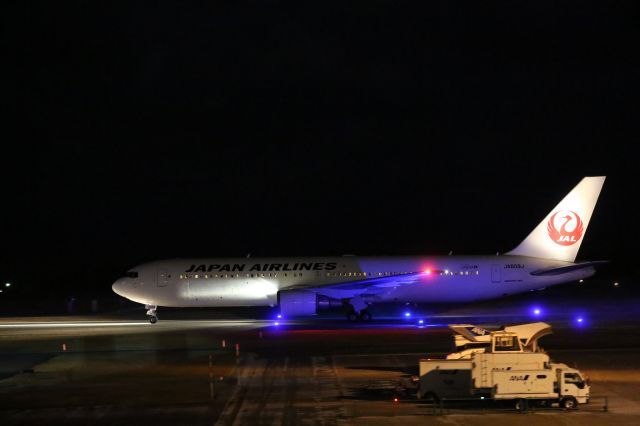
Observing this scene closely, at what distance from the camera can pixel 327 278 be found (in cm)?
4203

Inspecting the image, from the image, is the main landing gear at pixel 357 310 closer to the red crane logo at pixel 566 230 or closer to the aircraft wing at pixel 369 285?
the aircraft wing at pixel 369 285

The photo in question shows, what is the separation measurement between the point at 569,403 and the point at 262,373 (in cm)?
902

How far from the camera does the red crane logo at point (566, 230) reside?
139ft

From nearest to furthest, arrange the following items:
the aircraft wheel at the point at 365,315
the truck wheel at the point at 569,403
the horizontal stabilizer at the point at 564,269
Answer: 1. the truck wheel at the point at 569,403
2. the aircraft wheel at the point at 365,315
3. the horizontal stabilizer at the point at 564,269

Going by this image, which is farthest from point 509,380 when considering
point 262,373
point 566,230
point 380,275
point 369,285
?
point 566,230

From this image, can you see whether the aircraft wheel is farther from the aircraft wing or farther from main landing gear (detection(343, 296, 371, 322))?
the aircraft wing

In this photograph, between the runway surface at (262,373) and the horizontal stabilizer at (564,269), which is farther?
the horizontal stabilizer at (564,269)

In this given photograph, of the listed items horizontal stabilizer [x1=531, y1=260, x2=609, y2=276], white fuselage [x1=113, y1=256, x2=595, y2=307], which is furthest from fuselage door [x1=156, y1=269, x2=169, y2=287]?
horizontal stabilizer [x1=531, y1=260, x2=609, y2=276]

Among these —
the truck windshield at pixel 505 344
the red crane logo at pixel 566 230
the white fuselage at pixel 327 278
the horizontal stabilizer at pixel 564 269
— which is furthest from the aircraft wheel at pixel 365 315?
the truck windshield at pixel 505 344

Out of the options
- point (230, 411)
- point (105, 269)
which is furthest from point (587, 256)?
point (230, 411)

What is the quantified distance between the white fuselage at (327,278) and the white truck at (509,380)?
24.4 m

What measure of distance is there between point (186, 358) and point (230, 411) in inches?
370

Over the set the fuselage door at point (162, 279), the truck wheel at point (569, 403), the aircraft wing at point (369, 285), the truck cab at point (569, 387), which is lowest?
the truck wheel at point (569, 403)

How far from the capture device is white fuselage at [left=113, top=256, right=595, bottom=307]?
41781 millimetres
